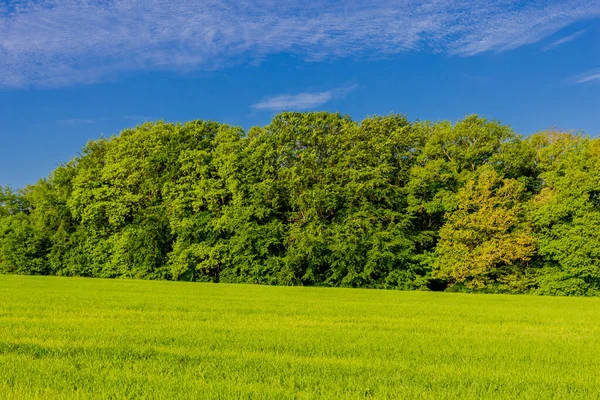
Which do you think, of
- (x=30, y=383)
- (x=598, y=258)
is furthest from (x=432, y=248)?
(x=30, y=383)

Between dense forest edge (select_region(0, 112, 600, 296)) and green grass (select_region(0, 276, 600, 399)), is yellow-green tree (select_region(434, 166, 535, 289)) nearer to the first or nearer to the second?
dense forest edge (select_region(0, 112, 600, 296))

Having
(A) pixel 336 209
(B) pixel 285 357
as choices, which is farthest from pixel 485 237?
(B) pixel 285 357

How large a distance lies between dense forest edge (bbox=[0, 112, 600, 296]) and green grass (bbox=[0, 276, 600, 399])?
28225mm

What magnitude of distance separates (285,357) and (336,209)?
39.7 meters

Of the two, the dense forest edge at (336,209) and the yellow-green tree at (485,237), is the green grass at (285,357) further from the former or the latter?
the dense forest edge at (336,209)

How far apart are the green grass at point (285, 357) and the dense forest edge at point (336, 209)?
28.2 metres

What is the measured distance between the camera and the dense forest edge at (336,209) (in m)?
42.1

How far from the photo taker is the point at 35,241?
186ft

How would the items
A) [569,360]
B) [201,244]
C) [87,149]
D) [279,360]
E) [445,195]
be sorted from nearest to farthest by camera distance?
[279,360] → [569,360] → [445,195] → [201,244] → [87,149]

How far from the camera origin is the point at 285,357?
8.69 m

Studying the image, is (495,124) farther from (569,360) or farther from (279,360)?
(279,360)

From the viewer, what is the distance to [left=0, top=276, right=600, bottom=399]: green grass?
6.49 meters

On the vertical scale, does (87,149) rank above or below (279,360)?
above

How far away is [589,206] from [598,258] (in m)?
4.52
